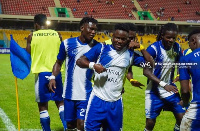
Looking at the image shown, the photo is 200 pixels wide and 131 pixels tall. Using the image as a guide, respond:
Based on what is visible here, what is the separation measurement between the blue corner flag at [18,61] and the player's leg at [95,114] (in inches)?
84.2

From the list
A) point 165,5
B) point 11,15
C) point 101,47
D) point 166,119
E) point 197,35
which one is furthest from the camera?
point 165,5

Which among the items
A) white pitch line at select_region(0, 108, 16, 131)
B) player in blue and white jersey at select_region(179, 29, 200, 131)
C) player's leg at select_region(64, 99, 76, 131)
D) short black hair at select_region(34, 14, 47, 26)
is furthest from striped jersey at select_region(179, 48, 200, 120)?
white pitch line at select_region(0, 108, 16, 131)

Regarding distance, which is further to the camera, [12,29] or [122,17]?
[122,17]

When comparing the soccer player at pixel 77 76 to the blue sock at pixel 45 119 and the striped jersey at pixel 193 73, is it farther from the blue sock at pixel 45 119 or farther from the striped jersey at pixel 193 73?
the striped jersey at pixel 193 73

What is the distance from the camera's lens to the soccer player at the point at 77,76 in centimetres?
473

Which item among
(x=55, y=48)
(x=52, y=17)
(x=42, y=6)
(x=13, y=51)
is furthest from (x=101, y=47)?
(x=42, y=6)

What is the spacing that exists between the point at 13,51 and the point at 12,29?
1471 inches

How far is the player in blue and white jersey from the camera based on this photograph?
3.31 meters

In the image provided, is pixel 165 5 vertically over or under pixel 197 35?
over

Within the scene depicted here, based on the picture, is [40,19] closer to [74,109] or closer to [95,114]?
[74,109]

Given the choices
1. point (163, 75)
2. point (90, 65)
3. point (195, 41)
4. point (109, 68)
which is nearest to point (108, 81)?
point (109, 68)

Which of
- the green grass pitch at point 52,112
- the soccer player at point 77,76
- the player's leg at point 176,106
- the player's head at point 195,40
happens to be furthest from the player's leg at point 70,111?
the player's head at point 195,40

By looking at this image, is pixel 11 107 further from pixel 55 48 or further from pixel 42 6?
pixel 42 6

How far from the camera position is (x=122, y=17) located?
1832 inches
